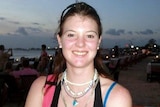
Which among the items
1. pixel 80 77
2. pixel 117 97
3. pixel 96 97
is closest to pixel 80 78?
pixel 80 77

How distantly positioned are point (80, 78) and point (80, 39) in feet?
0.85

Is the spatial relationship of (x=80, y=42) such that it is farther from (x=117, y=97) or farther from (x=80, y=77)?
(x=117, y=97)

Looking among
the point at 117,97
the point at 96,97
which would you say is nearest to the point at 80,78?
the point at 96,97

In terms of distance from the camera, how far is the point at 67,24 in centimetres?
177

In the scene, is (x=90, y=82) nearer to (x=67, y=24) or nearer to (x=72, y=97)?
(x=72, y=97)

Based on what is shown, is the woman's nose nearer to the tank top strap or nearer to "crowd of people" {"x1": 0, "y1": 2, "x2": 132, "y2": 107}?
"crowd of people" {"x1": 0, "y1": 2, "x2": 132, "y2": 107}

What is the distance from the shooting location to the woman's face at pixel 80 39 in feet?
5.65

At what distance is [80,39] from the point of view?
1.72 meters

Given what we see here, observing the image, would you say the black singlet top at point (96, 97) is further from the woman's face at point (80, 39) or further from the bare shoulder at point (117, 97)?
the woman's face at point (80, 39)

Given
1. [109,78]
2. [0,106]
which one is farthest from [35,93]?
[0,106]

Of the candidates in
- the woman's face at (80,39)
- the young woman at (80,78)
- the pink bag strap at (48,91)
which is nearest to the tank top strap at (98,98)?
the young woman at (80,78)

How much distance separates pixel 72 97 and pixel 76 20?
459mm

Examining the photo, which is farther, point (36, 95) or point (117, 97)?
point (36, 95)

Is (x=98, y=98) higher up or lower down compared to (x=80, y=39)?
lower down
